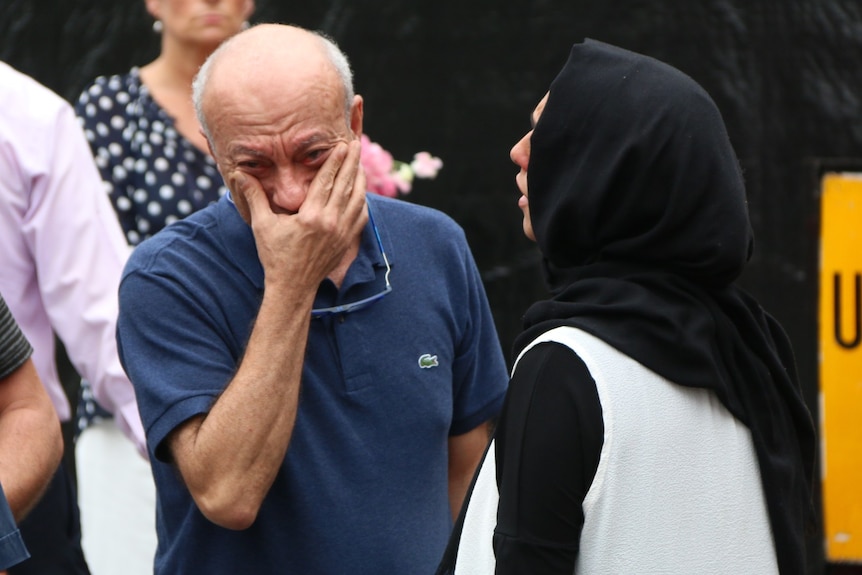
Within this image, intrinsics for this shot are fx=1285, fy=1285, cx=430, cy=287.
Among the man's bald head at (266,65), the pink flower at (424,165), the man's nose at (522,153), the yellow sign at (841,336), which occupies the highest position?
the man's bald head at (266,65)

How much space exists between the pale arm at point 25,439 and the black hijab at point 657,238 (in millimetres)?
936

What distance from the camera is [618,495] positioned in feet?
5.82

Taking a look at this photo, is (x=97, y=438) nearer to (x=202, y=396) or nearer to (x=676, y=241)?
(x=202, y=396)

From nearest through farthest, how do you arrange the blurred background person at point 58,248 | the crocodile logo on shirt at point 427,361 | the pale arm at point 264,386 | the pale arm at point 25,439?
the pale arm at point 264,386 < the pale arm at point 25,439 < the crocodile logo on shirt at point 427,361 < the blurred background person at point 58,248

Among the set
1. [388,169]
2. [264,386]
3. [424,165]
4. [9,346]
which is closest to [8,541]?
[264,386]

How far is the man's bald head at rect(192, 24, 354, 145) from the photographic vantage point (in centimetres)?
225

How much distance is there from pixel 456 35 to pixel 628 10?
1.87 ft

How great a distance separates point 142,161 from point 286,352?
58.9 inches

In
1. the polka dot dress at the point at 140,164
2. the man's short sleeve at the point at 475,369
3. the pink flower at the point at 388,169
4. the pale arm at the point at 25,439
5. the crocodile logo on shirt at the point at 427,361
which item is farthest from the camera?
the pink flower at the point at 388,169

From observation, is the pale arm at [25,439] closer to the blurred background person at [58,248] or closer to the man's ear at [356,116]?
the blurred background person at [58,248]

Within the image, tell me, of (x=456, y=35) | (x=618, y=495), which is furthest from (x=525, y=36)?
(x=618, y=495)

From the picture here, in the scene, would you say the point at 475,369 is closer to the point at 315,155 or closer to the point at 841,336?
the point at 315,155

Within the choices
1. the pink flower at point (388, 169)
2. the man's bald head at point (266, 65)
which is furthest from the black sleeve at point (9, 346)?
the pink flower at point (388, 169)

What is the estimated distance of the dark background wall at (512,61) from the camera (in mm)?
4215
